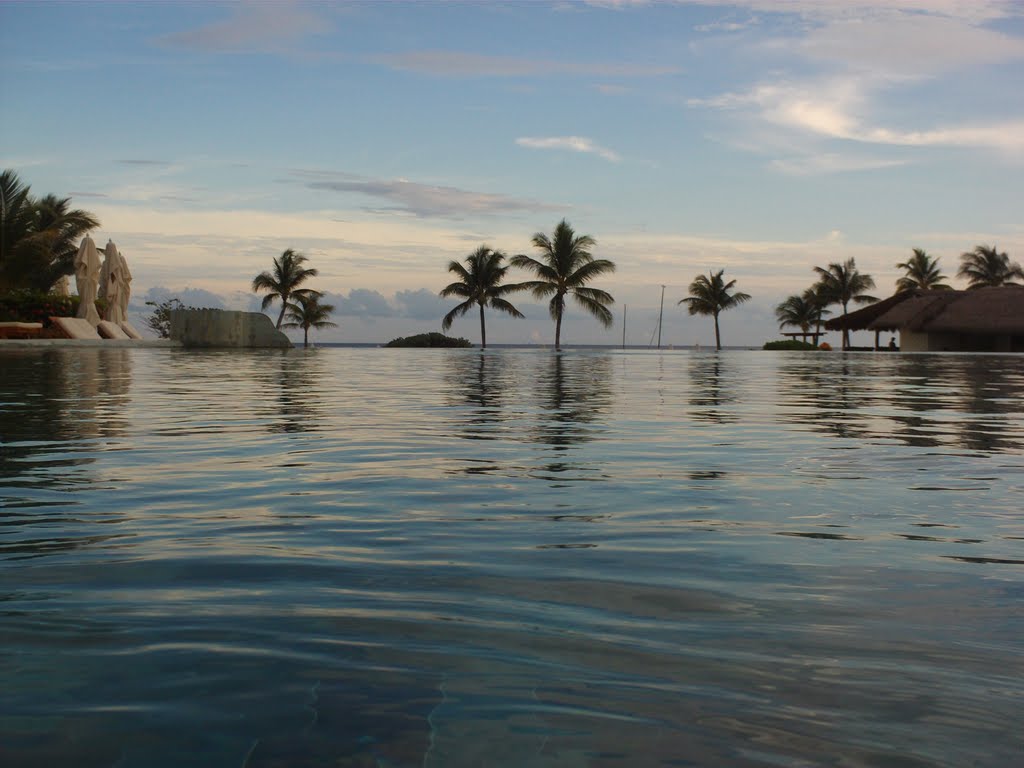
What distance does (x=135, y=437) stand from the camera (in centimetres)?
699

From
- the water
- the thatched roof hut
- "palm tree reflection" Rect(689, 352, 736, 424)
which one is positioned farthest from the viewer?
the thatched roof hut

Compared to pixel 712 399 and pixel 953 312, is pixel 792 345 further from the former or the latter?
pixel 712 399

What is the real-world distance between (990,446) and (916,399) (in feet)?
19.2

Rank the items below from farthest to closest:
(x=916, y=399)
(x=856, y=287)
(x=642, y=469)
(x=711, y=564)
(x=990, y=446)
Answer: (x=856, y=287)
(x=916, y=399)
(x=990, y=446)
(x=642, y=469)
(x=711, y=564)

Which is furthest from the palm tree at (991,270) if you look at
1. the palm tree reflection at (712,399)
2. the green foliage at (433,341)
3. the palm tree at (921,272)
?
the palm tree reflection at (712,399)

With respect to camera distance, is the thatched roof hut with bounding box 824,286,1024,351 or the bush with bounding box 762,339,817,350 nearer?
the thatched roof hut with bounding box 824,286,1024,351

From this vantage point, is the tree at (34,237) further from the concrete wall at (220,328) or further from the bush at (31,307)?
the concrete wall at (220,328)

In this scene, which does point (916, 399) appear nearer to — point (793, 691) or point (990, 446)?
point (990, 446)

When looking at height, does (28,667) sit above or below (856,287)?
below

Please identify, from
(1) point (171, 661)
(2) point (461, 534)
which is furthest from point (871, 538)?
(1) point (171, 661)

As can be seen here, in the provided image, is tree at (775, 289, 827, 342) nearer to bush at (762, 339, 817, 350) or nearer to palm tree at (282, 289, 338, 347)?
bush at (762, 339, 817, 350)

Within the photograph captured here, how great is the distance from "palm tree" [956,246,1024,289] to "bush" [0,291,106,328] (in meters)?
49.9

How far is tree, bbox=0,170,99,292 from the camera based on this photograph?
35.5 m

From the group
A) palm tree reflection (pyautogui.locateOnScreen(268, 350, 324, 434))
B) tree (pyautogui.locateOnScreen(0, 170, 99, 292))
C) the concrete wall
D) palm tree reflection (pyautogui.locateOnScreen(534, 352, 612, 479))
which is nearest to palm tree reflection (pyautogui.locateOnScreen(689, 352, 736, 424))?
palm tree reflection (pyautogui.locateOnScreen(534, 352, 612, 479))
